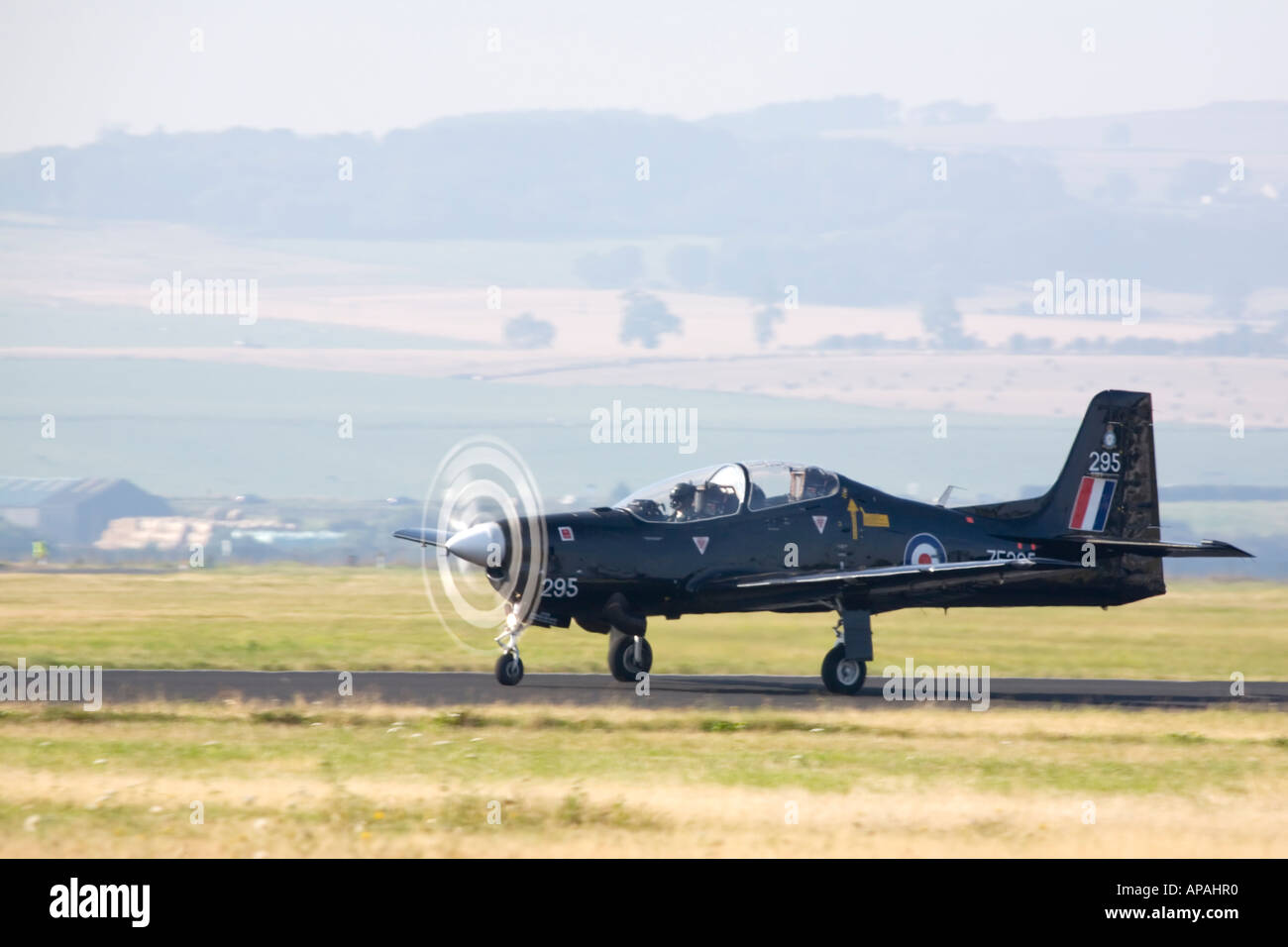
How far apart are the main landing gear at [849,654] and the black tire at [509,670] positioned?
461 centimetres

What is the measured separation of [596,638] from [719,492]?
13.6 metres

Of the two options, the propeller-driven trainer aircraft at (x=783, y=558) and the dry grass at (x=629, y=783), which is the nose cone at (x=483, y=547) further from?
the dry grass at (x=629, y=783)

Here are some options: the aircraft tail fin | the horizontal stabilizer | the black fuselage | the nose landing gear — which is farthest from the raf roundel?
the nose landing gear

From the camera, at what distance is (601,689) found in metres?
24.1

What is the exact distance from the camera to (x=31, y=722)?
731 inches

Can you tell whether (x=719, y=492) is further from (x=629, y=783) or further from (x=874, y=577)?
(x=629, y=783)

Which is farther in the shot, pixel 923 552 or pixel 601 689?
pixel 923 552

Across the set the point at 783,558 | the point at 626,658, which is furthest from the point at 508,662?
the point at 783,558

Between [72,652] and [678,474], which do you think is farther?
[72,652]

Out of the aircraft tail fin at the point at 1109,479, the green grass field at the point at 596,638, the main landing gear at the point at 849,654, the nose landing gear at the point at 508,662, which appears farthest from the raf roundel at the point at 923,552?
the nose landing gear at the point at 508,662

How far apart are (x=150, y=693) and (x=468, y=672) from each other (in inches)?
247

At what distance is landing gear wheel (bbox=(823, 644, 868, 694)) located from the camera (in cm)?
2423
